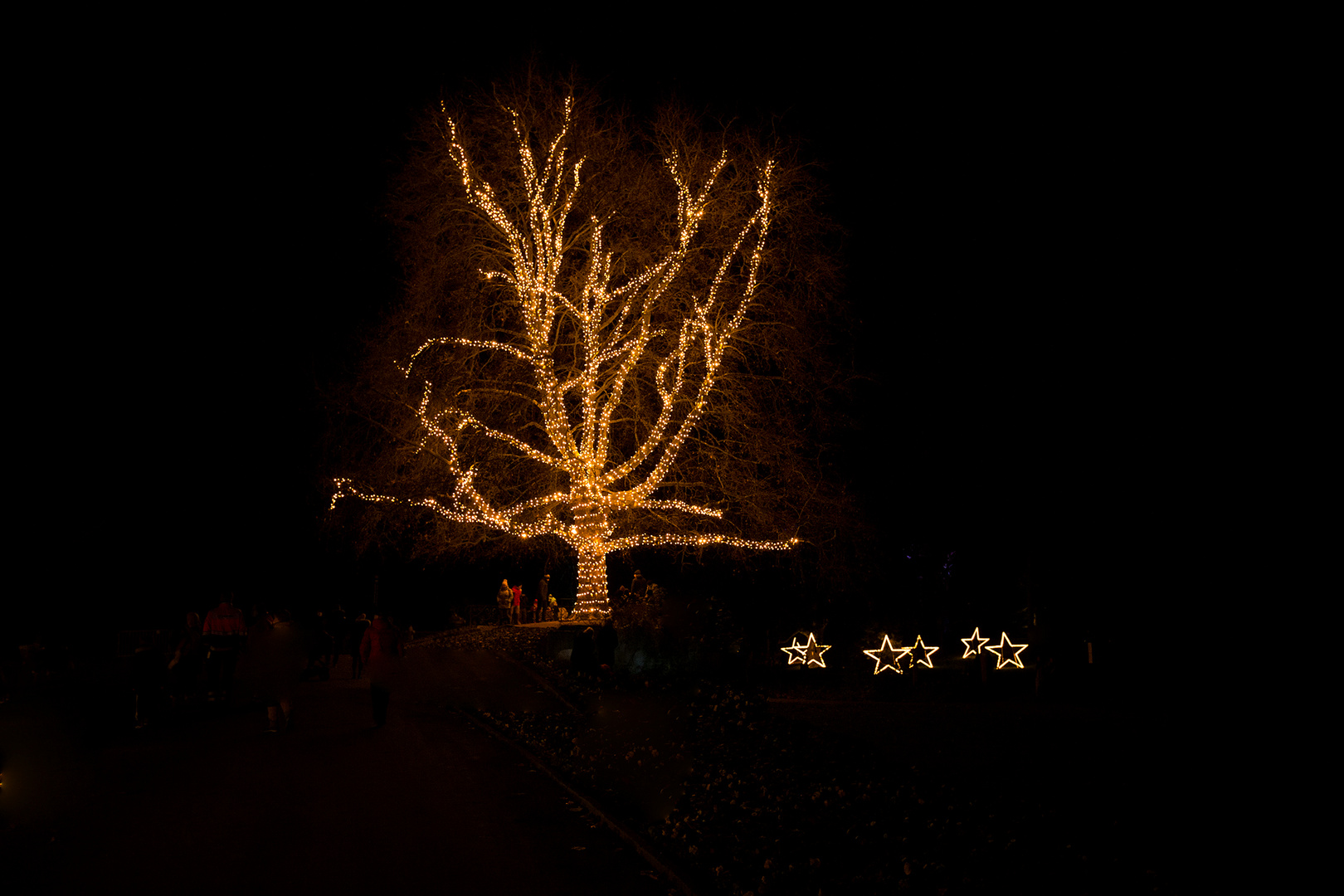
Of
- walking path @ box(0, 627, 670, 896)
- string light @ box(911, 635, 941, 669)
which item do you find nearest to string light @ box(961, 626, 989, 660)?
string light @ box(911, 635, 941, 669)

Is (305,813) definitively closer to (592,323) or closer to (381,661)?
(381,661)

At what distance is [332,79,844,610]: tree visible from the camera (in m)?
22.7

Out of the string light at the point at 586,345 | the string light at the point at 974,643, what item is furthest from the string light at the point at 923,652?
the string light at the point at 586,345

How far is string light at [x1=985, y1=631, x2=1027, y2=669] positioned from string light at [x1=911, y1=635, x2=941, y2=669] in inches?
35.5

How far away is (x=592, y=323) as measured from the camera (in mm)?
22812

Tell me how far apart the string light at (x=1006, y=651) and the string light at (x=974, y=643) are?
110mm

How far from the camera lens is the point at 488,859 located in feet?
23.0

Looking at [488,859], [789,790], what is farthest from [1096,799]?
[488,859]

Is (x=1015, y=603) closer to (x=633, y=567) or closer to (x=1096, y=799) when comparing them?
(x=633, y=567)

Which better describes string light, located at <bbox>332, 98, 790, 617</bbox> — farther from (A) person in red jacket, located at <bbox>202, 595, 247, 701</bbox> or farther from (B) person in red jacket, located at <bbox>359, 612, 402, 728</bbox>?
(B) person in red jacket, located at <bbox>359, 612, 402, 728</bbox>

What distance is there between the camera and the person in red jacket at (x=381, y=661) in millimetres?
12617

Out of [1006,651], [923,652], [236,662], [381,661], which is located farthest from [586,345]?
[381,661]

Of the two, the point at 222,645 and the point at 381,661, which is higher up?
the point at 222,645

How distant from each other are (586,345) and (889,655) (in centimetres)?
955
